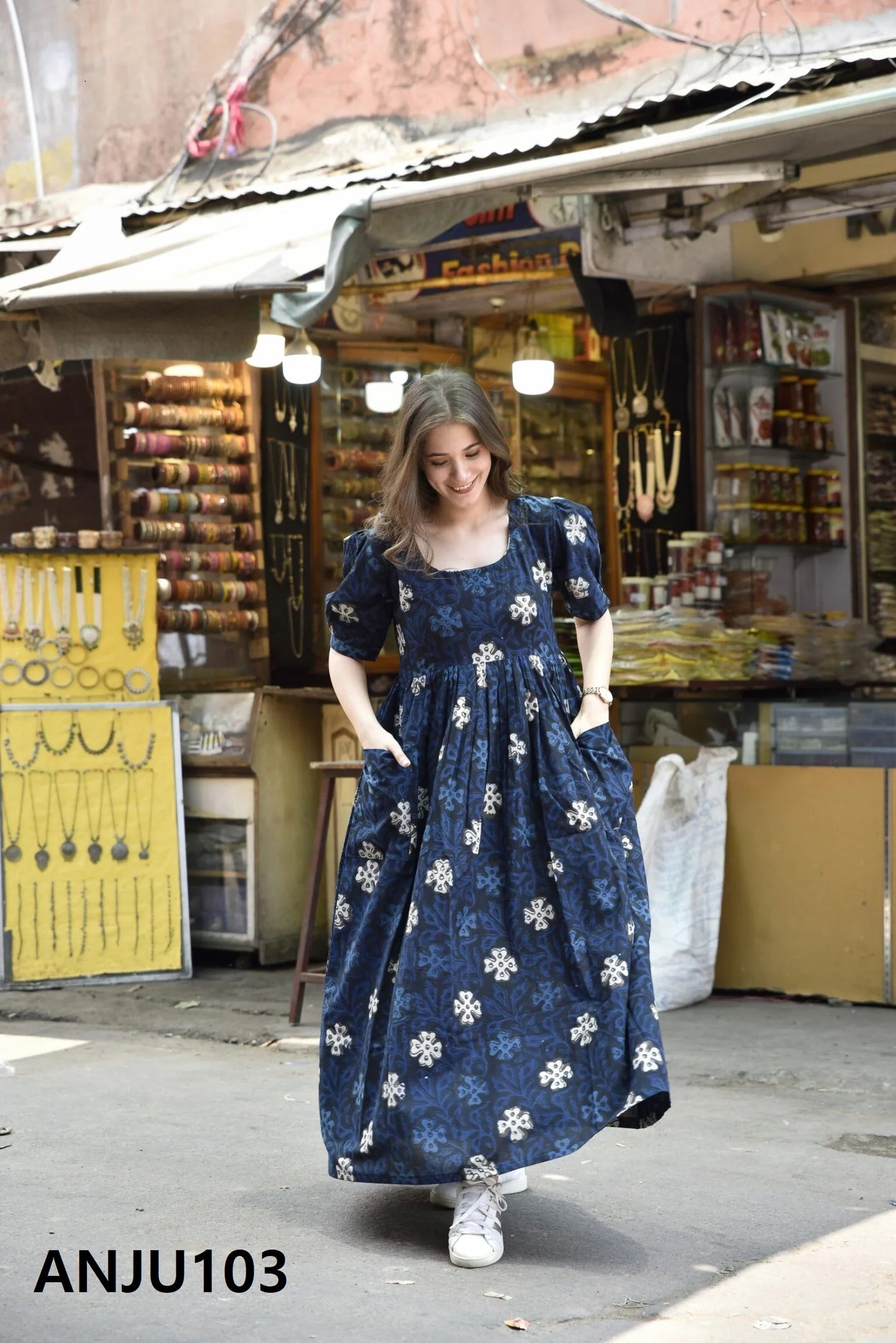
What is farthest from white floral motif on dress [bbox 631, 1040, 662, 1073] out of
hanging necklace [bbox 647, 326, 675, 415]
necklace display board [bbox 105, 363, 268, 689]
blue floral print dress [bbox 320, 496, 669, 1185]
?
hanging necklace [bbox 647, 326, 675, 415]

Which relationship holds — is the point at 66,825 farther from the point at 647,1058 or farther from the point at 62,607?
the point at 647,1058

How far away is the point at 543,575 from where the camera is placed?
12.7 ft

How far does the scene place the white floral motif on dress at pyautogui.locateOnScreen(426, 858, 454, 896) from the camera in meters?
3.69

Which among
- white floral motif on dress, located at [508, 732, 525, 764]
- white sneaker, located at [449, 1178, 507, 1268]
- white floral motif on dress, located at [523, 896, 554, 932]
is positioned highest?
white floral motif on dress, located at [508, 732, 525, 764]

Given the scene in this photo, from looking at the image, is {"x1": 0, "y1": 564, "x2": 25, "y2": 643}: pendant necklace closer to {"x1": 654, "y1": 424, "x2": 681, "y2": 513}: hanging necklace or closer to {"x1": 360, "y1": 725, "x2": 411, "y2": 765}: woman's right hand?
{"x1": 654, "y1": 424, "x2": 681, "y2": 513}: hanging necklace

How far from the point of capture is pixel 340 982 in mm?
3838

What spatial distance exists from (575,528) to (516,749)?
0.54 meters

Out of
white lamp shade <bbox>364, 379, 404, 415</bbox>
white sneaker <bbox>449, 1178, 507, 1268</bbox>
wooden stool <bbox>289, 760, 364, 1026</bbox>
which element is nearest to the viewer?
white sneaker <bbox>449, 1178, 507, 1268</bbox>

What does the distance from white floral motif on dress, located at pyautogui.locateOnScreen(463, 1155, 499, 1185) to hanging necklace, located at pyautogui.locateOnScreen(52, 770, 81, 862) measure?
400 centimetres

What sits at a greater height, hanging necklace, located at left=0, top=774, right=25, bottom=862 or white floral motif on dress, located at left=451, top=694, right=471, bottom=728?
white floral motif on dress, located at left=451, top=694, right=471, bottom=728

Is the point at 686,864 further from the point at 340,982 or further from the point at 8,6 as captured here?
the point at 8,6

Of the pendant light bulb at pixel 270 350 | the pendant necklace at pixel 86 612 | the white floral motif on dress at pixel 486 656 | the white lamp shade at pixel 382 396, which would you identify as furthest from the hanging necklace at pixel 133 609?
the white floral motif on dress at pixel 486 656

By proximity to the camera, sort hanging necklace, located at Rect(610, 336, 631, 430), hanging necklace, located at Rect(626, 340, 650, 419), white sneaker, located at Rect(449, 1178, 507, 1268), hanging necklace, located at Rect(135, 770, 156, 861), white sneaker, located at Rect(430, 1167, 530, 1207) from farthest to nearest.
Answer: hanging necklace, located at Rect(610, 336, 631, 430), hanging necklace, located at Rect(626, 340, 650, 419), hanging necklace, located at Rect(135, 770, 156, 861), white sneaker, located at Rect(430, 1167, 530, 1207), white sneaker, located at Rect(449, 1178, 507, 1268)

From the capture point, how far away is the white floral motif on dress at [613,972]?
3670 mm
